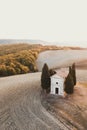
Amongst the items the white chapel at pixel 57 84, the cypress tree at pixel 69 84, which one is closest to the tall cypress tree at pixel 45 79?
the white chapel at pixel 57 84

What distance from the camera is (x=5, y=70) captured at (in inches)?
2808

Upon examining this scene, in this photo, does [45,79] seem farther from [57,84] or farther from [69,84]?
[69,84]

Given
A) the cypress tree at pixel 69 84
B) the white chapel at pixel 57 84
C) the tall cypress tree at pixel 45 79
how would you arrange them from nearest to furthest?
1. the cypress tree at pixel 69 84
2. the white chapel at pixel 57 84
3. the tall cypress tree at pixel 45 79

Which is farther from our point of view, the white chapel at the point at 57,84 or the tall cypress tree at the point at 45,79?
the tall cypress tree at the point at 45,79

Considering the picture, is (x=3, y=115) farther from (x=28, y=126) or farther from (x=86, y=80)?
(x=86, y=80)

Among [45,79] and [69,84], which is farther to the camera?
[45,79]

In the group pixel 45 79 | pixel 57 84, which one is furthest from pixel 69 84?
pixel 45 79

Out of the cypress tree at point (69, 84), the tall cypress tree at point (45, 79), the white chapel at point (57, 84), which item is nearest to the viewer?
the cypress tree at point (69, 84)

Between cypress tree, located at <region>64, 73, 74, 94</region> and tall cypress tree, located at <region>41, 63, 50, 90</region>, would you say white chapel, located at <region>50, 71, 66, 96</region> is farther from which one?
tall cypress tree, located at <region>41, 63, 50, 90</region>

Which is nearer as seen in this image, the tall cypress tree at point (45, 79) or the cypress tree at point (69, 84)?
the cypress tree at point (69, 84)

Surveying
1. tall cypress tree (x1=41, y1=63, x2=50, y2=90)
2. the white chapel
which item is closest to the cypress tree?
the white chapel

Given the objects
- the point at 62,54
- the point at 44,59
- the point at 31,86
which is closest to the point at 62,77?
the point at 31,86

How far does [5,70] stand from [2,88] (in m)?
15.9

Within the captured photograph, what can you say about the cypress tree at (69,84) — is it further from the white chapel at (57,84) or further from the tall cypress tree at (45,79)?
the tall cypress tree at (45,79)
